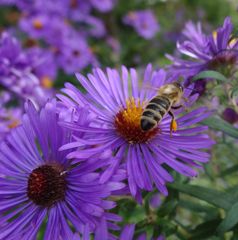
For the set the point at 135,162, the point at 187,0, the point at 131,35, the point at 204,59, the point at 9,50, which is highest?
the point at 187,0

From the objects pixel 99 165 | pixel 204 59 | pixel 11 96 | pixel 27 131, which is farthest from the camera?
pixel 11 96

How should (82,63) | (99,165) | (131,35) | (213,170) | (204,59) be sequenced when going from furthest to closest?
1. (131,35)
2. (82,63)
3. (213,170)
4. (204,59)
5. (99,165)

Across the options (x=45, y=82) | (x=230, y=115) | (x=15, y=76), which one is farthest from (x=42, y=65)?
(x=230, y=115)

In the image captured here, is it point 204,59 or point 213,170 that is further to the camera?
point 213,170

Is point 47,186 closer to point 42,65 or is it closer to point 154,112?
point 154,112

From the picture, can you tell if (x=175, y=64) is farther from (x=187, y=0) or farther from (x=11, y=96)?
(x=187, y=0)

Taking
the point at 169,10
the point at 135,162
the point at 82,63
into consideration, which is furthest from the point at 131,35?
the point at 135,162

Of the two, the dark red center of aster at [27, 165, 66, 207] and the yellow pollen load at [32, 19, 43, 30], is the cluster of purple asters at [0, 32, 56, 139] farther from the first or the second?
the yellow pollen load at [32, 19, 43, 30]

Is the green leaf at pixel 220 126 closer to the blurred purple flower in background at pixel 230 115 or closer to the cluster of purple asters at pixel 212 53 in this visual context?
the cluster of purple asters at pixel 212 53
